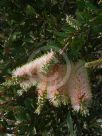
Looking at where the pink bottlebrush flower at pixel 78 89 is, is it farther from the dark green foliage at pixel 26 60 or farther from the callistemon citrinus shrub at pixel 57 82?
the dark green foliage at pixel 26 60

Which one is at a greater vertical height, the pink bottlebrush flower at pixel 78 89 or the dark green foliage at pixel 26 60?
the dark green foliage at pixel 26 60

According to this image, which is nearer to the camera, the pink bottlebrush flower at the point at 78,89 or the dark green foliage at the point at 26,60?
the pink bottlebrush flower at the point at 78,89

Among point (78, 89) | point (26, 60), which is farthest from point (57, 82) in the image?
point (26, 60)

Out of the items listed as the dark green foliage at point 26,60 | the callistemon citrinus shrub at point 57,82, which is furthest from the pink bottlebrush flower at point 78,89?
the dark green foliage at point 26,60

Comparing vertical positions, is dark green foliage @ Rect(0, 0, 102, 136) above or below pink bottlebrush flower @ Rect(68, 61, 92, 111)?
above

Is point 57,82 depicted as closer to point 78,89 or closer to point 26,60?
point 78,89

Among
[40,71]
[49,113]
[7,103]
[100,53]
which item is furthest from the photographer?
[49,113]

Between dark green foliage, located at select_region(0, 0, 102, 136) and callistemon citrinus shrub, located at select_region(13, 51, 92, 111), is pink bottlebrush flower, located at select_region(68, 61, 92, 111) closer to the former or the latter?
callistemon citrinus shrub, located at select_region(13, 51, 92, 111)

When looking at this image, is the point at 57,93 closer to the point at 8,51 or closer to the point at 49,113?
the point at 49,113

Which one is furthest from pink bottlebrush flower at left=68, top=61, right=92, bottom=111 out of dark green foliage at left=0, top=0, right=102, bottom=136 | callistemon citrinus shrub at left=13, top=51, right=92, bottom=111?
dark green foliage at left=0, top=0, right=102, bottom=136

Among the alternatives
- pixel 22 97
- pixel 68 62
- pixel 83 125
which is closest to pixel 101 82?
pixel 83 125

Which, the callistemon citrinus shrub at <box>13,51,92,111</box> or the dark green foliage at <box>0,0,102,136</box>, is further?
the dark green foliage at <box>0,0,102,136</box>
